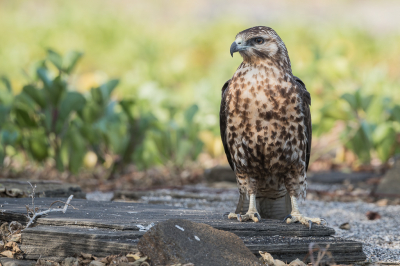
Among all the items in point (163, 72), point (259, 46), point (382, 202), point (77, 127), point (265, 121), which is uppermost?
point (163, 72)

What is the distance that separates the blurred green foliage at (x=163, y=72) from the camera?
18.3ft

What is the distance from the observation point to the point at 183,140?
561 centimetres

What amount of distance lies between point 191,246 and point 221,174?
11.2ft

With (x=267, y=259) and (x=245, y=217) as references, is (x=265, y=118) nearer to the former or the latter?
(x=245, y=217)

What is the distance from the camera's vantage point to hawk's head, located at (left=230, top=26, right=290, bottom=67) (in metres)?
2.79

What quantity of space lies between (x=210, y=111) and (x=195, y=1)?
15.1 meters

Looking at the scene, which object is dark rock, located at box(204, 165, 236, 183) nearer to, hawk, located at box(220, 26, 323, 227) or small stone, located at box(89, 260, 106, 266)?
hawk, located at box(220, 26, 323, 227)

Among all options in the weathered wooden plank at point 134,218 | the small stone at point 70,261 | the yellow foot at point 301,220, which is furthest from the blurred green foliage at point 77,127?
the small stone at point 70,261

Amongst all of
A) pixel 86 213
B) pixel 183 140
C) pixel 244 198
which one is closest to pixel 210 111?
pixel 183 140

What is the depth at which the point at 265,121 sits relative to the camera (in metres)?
2.70

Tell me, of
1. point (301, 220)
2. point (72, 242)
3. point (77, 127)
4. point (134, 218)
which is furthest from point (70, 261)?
point (77, 127)

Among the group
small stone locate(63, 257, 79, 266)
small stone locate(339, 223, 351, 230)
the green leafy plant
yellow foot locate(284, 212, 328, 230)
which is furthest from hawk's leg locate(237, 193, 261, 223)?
the green leafy plant

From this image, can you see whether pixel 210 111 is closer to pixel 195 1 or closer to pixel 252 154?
pixel 252 154

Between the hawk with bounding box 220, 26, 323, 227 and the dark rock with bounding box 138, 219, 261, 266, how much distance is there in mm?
519
